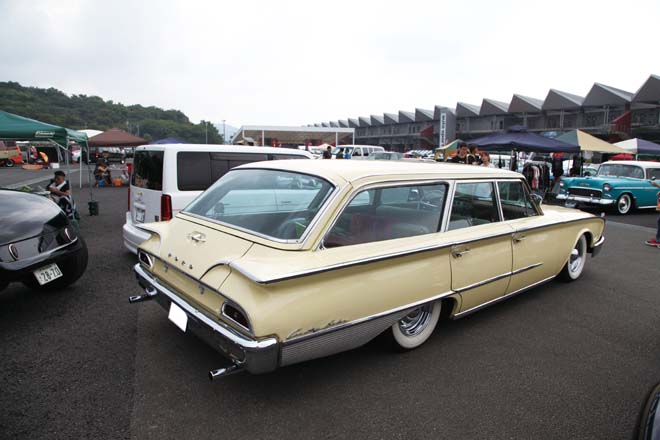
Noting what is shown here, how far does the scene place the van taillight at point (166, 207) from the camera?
4.89 metres

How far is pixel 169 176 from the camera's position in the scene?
4.99 m

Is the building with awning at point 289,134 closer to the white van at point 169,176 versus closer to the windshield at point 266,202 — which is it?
the white van at point 169,176

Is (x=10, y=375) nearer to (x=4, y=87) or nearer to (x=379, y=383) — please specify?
(x=379, y=383)

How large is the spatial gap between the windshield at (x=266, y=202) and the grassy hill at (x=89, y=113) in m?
60.4

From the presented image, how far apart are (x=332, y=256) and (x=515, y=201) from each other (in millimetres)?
2528

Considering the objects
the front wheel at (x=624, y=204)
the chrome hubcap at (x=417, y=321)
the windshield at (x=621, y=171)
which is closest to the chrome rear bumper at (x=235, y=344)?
the chrome hubcap at (x=417, y=321)

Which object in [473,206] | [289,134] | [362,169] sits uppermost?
[289,134]

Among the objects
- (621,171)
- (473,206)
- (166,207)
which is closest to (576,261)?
(473,206)

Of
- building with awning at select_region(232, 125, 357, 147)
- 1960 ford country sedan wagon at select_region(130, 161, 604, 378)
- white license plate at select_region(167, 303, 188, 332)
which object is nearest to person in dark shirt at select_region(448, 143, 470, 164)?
1960 ford country sedan wagon at select_region(130, 161, 604, 378)

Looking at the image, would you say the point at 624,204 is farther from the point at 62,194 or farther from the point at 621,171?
the point at 62,194

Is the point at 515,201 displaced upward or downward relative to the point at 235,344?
upward

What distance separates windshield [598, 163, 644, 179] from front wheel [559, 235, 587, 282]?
31.6ft

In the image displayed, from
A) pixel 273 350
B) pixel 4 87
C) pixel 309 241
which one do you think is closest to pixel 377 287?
pixel 309 241

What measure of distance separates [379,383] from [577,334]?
6.83 ft
